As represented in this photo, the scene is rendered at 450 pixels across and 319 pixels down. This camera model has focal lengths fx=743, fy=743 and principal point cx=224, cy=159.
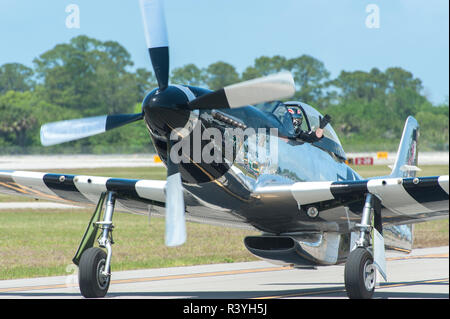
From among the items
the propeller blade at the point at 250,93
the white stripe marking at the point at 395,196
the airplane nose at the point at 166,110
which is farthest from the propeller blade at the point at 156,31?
the white stripe marking at the point at 395,196

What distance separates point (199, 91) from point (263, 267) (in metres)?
7.48

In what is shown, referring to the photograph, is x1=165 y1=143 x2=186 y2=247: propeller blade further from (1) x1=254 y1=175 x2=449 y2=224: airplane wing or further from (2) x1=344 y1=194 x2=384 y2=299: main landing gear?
(2) x1=344 y1=194 x2=384 y2=299: main landing gear

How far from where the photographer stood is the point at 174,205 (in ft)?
30.2

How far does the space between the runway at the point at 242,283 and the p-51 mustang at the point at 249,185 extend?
→ 890 millimetres

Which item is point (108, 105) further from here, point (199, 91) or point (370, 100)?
point (199, 91)

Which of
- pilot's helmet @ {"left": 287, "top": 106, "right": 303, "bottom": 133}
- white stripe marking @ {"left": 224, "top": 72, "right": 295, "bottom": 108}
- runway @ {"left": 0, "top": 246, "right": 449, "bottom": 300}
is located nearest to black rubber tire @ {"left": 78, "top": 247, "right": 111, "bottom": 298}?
runway @ {"left": 0, "top": 246, "right": 449, "bottom": 300}

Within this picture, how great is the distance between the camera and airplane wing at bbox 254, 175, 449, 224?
33.1ft

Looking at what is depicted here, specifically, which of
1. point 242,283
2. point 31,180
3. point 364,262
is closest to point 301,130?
point 364,262

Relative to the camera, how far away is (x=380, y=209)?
10.6 meters

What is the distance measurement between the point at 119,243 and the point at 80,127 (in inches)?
388

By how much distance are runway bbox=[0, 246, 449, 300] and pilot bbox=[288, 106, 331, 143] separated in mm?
2385
